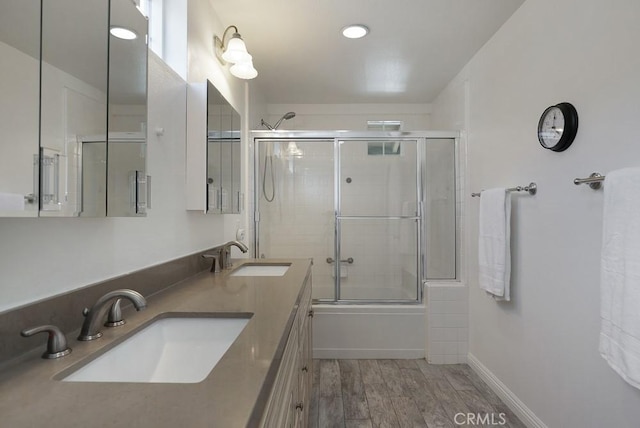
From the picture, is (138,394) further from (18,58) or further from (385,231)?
(385,231)

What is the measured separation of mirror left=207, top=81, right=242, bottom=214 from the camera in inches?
69.4

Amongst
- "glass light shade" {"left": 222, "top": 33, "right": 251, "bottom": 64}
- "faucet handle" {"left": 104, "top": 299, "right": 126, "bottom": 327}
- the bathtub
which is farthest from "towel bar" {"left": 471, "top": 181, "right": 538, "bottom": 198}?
"faucet handle" {"left": 104, "top": 299, "right": 126, "bottom": 327}

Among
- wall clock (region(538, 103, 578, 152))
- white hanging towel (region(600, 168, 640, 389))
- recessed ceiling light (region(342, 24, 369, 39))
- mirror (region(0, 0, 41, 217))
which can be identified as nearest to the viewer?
mirror (region(0, 0, 41, 217))

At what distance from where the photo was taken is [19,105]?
26.8 inches

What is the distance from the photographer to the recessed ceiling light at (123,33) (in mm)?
1020

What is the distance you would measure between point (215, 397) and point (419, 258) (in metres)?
2.69

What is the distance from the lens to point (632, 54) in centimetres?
130

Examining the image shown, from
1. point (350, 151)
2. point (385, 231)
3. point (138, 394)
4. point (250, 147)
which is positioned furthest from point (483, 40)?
point (138, 394)

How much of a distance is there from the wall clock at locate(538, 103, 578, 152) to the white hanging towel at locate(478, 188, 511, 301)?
43 centimetres

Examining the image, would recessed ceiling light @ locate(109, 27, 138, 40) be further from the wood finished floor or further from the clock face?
the wood finished floor

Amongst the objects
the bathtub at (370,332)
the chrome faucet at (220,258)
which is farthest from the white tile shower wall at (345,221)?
the chrome faucet at (220,258)

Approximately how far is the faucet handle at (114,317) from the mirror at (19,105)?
0.41m

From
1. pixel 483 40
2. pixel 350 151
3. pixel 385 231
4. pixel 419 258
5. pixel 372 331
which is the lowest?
pixel 372 331

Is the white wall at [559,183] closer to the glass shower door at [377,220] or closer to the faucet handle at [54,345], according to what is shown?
the glass shower door at [377,220]
